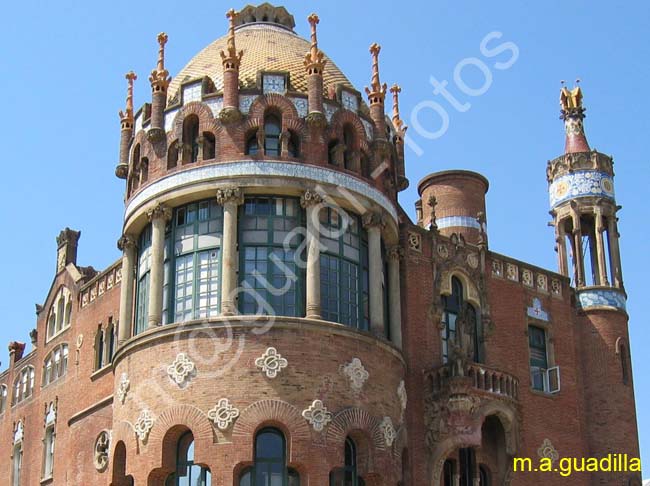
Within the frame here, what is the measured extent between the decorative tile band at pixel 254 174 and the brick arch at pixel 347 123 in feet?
3.88

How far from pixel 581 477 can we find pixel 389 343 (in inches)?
386

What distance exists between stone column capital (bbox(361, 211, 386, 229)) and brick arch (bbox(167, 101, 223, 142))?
4685 millimetres

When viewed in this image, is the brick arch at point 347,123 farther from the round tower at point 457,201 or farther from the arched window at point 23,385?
the arched window at point 23,385

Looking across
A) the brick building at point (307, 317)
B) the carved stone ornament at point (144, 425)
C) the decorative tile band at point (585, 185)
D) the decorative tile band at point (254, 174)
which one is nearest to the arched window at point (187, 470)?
the brick building at point (307, 317)

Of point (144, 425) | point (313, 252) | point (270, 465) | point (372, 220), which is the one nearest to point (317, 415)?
point (270, 465)

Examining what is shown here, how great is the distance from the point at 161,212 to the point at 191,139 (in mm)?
2271

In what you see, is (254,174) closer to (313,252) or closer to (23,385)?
(313,252)

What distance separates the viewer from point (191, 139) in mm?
31734

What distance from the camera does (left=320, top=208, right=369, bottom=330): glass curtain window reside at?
30.2 meters

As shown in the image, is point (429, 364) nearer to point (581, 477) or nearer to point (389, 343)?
point (389, 343)

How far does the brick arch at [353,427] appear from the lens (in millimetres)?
28406

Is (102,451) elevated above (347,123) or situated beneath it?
situated beneath

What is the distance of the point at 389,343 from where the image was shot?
30.9 meters

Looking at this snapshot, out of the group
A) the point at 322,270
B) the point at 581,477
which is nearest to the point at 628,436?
the point at 581,477
